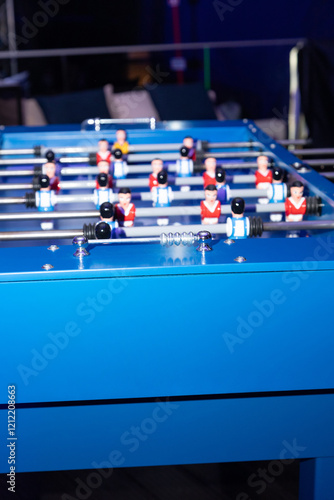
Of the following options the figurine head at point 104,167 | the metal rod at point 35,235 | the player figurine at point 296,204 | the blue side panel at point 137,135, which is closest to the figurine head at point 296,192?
the player figurine at point 296,204

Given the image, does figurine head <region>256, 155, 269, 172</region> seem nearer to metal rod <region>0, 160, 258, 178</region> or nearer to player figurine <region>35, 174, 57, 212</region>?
metal rod <region>0, 160, 258, 178</region>

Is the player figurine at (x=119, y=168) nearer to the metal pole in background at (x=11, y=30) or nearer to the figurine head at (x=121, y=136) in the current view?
the figurine head at (x=121, y=136)

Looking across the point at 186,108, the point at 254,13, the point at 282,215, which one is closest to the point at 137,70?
the point at 254,13

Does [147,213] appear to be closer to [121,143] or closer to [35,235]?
[35,235]

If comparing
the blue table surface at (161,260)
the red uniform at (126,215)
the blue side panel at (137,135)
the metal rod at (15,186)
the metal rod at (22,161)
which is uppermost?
the blue side panel at (137,135)

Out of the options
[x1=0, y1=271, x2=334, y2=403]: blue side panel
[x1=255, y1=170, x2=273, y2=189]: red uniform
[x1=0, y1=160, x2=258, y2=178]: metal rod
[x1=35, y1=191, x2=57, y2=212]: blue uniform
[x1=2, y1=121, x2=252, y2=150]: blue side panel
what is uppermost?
[x1=2, y1=121, x2=252, y2=150]: blue side panel

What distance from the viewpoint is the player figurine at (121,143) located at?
95.8 inches

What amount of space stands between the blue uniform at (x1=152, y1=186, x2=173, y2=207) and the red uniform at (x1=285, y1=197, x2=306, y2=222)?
344mm

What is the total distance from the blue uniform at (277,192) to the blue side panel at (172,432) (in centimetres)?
73

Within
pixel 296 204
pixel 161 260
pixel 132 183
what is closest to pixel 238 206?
pixel 296 204

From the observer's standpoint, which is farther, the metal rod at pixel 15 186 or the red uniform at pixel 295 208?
the metal rod at pixel 15 186

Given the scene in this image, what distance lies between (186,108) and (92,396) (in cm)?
390

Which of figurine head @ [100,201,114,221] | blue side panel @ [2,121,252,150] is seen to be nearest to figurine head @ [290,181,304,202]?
figurine head @ [100,201,114,221]

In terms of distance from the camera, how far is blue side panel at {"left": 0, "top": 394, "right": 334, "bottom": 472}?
A: 1.19m
